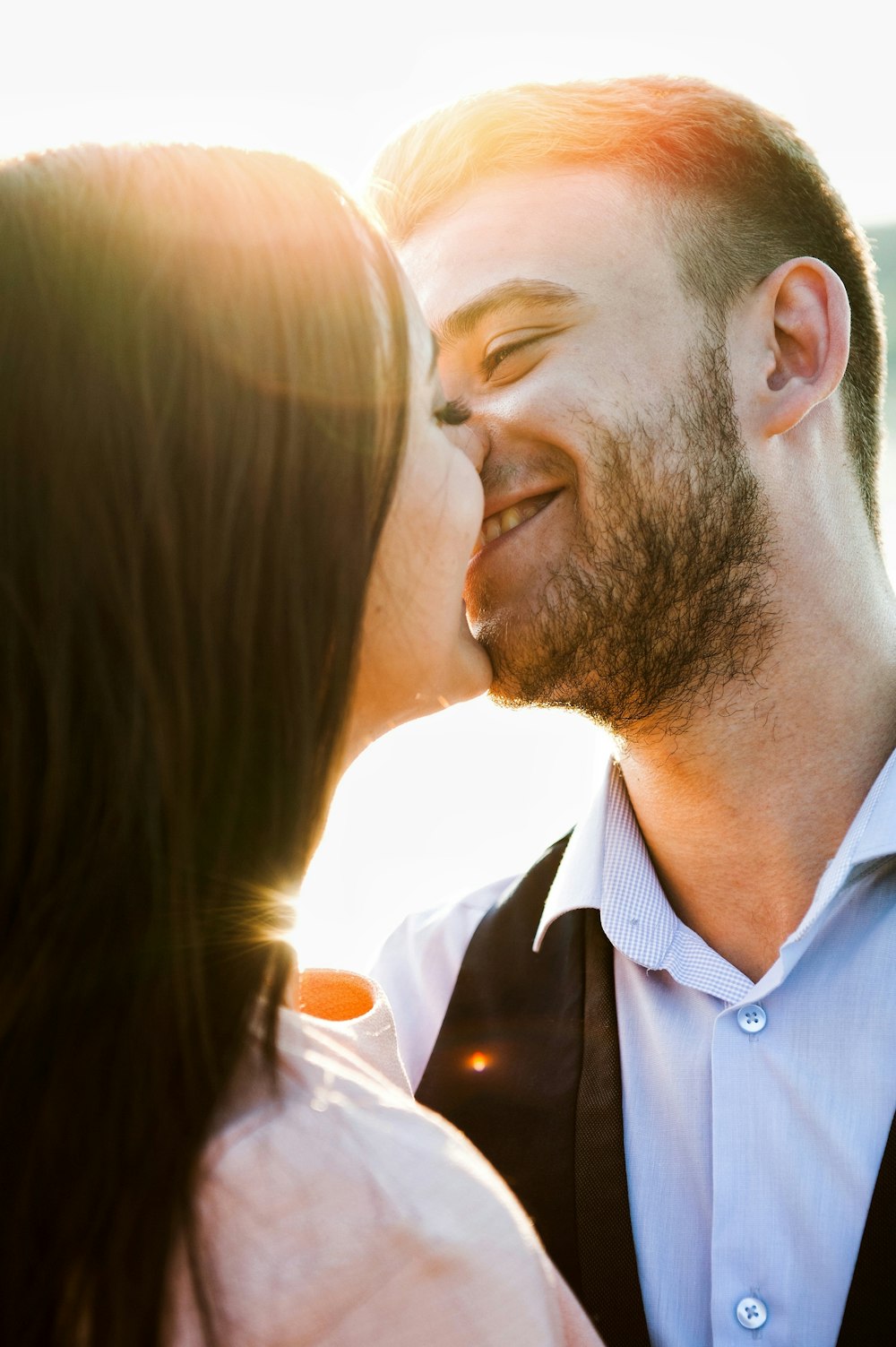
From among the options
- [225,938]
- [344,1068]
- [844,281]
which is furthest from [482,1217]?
[844,281]

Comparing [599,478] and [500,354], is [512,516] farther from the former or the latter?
[500,354]

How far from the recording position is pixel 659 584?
6.31 feet

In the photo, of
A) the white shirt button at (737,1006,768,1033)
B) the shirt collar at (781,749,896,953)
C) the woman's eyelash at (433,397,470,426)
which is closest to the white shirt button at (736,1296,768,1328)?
the white shirt button at (737,1006,768,1033)

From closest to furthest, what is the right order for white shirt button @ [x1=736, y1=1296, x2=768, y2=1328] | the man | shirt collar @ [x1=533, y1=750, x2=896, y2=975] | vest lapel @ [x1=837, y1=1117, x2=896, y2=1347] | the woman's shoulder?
the woman's shoulder
vest lapel @ [x1=837, y1=1117, x2=896, y2=1347]
white shirt button @ [x1=736, y1=1296, x2=768, y2=1328]
the man
shirt collar @ [x1=533, y1=750, x2=896, y2=975]

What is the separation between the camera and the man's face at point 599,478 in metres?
1.89

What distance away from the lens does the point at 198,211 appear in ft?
3.54

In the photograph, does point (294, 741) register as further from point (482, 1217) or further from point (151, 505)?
point (482, 1217)

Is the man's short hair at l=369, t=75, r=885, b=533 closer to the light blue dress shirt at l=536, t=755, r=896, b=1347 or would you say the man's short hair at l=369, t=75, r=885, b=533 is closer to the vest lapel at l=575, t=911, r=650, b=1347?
the light blue dress shirt at l=536, t=755, r=896, b=1347

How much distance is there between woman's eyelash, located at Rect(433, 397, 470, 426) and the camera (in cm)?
148

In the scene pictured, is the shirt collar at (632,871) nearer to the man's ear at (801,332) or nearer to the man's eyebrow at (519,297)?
the man's ear at (801,332)

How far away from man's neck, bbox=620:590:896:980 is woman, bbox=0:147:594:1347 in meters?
0.88

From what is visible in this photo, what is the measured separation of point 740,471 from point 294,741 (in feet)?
4.04

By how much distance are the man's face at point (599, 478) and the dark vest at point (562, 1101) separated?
0.45 meters

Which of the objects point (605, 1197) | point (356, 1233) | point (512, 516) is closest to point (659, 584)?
point (512, 516)
